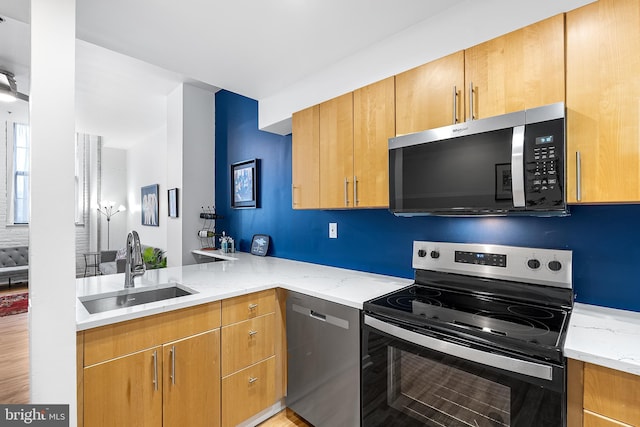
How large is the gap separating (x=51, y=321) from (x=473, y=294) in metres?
1.85

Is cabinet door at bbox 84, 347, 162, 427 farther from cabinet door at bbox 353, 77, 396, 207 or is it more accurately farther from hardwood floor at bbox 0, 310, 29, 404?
hardwood floor at bbox 0, 310, 29, 404

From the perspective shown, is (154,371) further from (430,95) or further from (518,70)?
(518,70)

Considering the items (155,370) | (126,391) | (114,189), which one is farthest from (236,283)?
(114,189)

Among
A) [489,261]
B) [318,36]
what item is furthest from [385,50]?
[489,261]

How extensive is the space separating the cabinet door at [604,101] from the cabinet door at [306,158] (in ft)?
4.36

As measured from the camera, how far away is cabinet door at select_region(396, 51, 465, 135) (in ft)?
4.67

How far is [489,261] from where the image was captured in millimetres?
1545

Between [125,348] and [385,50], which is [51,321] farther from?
[385,50]

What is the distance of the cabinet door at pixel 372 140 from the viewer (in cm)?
169

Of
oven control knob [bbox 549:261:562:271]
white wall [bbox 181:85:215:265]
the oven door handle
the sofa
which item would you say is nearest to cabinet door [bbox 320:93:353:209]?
the oven door handle

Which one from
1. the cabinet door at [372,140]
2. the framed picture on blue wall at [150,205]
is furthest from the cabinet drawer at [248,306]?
the framed picture on blue wall at [150,205]

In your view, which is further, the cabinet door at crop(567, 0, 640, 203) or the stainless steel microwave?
the stainless steel microwave

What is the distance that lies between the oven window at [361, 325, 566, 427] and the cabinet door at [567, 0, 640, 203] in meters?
0.66

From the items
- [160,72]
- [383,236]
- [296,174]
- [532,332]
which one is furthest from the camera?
[160,72]
